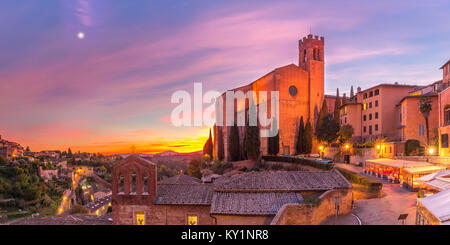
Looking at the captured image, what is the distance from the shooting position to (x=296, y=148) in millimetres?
37469

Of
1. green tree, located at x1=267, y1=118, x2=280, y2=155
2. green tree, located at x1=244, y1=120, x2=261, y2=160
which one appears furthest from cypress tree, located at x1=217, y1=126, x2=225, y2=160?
green tree, located at x1=267, y1=118, x2=280, y2=155

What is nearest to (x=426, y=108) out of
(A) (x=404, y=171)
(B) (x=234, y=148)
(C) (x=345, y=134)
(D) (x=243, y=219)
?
(C) (x=345, y=134)

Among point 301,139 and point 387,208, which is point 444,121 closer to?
point 301,139

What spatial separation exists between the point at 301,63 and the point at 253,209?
117 ft

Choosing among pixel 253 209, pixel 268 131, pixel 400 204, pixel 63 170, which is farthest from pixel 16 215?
→ pixel 400 204

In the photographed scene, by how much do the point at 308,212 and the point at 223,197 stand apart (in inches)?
174

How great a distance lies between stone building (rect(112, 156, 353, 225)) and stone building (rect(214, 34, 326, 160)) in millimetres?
22201

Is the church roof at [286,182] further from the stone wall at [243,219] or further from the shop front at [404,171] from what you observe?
the shop front at [404,171]

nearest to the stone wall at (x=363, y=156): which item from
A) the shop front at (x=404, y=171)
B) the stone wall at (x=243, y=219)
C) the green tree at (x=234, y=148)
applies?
the shop front at (x=404, y=171)

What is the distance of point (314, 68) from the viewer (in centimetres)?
4072

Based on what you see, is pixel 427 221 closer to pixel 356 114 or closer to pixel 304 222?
pixel 304 222

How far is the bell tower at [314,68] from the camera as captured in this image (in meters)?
39.8

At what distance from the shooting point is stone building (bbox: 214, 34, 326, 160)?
3747 cm

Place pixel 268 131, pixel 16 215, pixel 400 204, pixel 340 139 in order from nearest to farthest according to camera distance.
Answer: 1. pixel 400 204
2. pixel 340 139
3. pixel 268 131
4. pixel 16 215
